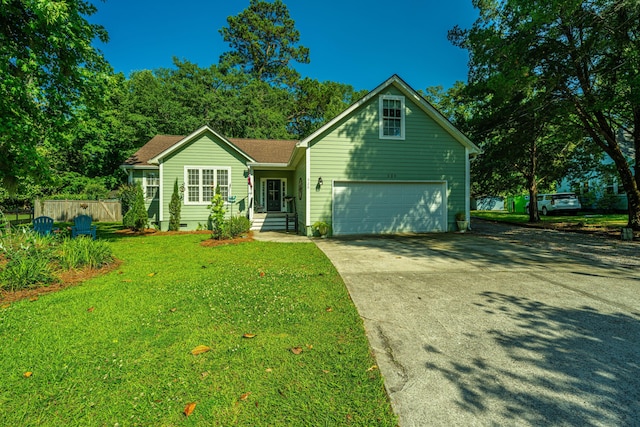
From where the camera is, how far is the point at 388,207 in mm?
12211

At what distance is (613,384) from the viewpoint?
2408mm

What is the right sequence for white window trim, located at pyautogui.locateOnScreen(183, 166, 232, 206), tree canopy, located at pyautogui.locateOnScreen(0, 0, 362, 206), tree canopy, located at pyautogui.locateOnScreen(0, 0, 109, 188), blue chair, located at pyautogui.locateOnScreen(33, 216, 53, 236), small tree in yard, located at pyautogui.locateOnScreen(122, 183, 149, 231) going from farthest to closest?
white window trim, located at pyautogui.locateOnScreen(183, 166, 232, 206) → small tree in yard, located at pyautogui.locateOnScreen(122, 183, 149, 231) → blue chair, located at pyautogui.locateOnScreen(33, 216, 53, 236) → tree canopy, located at pyautogui.locateOnScreen(0, 0, 362, 206) → tree canopy, located at pyautogui.locateOnScreen(0, 0, 109, 188)

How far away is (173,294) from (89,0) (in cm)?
1017

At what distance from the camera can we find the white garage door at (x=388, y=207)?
11.9 metres

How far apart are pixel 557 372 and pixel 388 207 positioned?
32.1ft

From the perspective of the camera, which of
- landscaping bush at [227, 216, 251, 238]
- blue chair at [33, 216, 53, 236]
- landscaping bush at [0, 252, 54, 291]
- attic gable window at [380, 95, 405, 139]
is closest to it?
landscaping bush at [0, 252, 54, 291]

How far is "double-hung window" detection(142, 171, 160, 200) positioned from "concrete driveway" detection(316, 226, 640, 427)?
13.2 meters

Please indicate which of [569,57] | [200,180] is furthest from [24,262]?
[569,57]

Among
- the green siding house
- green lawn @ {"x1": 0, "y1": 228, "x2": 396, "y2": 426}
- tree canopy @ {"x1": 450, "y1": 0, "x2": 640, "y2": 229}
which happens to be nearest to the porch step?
the green siding house

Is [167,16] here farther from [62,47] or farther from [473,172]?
[473,172]

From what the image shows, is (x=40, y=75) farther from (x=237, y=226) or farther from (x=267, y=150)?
(x=267, y=150)

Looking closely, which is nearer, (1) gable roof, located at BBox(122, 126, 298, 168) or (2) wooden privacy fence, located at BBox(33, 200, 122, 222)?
(1) gable roof, located at BBox(122, 126, 298, 168)

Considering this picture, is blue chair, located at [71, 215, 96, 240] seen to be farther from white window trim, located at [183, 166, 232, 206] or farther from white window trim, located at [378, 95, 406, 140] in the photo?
white window trim, located at [378, 95, 406, 140]

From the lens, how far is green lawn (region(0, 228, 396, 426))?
2.08 metres
